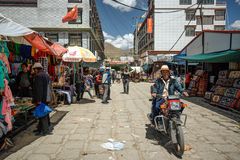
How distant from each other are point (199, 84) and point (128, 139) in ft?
33.6

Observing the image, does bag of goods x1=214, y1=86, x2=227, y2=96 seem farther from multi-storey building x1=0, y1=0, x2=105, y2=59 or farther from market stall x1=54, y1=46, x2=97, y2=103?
multi-storey building x1=0, y1=0, x2=105, y2=59

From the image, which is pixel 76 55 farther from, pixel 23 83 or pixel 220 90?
pixel 220 90

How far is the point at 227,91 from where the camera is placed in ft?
34.2

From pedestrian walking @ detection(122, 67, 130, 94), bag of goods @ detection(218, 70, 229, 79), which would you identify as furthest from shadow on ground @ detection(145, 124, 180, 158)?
pedestrian walking @ detection(122, 67, 130, 94)

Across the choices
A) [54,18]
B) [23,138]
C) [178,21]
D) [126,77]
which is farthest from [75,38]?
[23,138]

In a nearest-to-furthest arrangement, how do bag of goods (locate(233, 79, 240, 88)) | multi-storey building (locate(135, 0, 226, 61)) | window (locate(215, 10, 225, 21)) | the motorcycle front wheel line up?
the motorcycle front wheel, bag of goods (locate(233, 79, 240, 88)), multi-storey building (locate(135, 0, 226, 61)), window (locate(215, 10, 225, 21))

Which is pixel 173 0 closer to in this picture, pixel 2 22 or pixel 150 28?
pixel 150 28

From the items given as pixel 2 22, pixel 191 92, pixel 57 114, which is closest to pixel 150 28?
pixel 191 92

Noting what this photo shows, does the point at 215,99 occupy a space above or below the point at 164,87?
below

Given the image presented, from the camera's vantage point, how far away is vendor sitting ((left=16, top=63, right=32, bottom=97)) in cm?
864

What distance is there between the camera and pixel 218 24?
141 feet

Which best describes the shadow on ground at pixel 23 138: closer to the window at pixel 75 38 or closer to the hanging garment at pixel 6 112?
the hanging garment at pixel 6 112

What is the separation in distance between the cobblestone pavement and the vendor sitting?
77.3 inches

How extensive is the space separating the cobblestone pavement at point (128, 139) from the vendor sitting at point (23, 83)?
1964 millimetres
